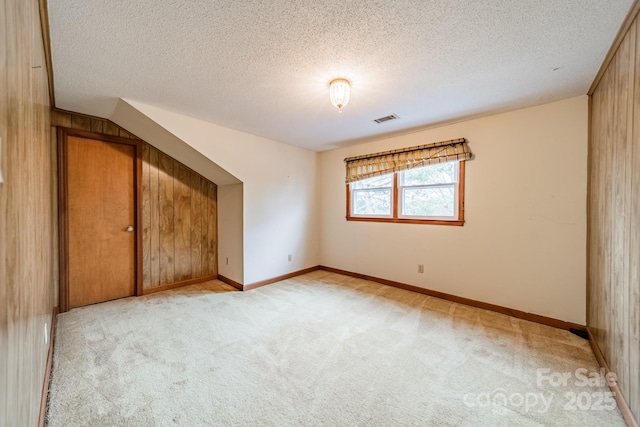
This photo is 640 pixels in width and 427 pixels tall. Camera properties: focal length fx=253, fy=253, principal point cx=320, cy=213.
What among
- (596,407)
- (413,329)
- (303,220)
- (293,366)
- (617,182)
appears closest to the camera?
(596,407)

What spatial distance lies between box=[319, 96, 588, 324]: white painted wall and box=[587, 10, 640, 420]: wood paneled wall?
0.23 metres

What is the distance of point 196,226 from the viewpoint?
395 cm

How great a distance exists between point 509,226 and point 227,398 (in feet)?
10.4

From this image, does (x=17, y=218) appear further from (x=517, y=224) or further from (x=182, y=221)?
(x=517, y=224)

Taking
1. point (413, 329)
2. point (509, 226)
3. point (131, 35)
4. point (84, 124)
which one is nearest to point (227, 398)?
point (413, 329)

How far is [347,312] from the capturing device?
290 centimetres

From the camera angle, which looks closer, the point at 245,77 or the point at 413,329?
the point at 245,77

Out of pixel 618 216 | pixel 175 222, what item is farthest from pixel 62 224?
pixel 618 216

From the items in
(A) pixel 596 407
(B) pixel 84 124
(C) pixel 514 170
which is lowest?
(A) pixel 596 407

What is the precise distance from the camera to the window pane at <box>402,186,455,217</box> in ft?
11.0

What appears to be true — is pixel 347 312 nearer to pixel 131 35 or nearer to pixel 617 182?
pixel 617 182

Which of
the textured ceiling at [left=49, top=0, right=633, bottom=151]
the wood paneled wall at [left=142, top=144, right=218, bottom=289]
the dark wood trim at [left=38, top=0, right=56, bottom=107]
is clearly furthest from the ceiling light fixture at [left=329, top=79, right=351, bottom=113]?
the wood paneled wall at [left=142, top=144, right=218, bottom=289]

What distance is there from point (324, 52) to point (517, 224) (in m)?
2.70

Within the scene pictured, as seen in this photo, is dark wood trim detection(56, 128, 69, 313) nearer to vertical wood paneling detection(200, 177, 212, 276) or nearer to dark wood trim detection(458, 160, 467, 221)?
vertical wood paneling detection(200, 177, 212, 276)
